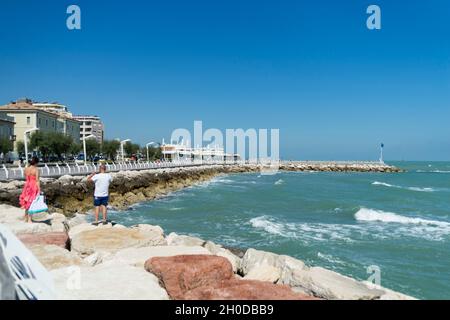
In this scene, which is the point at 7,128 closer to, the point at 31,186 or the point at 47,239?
the point at 31,186

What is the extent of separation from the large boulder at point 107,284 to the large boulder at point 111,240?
1542 millimetres

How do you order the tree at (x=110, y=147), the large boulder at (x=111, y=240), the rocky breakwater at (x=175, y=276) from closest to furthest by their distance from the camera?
the rocky breakwater at (x=175, y=276) < the large boulder at (x=111, y=240) < the tree at (x=110, y=147)

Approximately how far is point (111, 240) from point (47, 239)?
939 mm

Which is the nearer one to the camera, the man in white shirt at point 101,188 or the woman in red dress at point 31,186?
the woman in red dress at point 31,186

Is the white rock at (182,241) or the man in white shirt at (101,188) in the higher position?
the man in white shirt at (101,188)

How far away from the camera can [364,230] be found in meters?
14.9

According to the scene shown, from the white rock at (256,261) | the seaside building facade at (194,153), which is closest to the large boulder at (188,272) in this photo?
the white rock at (256,261)

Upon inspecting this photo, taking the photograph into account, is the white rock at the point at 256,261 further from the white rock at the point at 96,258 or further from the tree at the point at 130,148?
the tree at the point at 130,148

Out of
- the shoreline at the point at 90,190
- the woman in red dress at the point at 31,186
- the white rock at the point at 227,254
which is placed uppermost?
the woman in red dress at the point at 31,186

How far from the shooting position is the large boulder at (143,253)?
523 cm

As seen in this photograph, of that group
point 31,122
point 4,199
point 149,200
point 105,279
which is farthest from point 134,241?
point 31,122

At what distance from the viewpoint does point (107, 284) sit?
4.01 m
